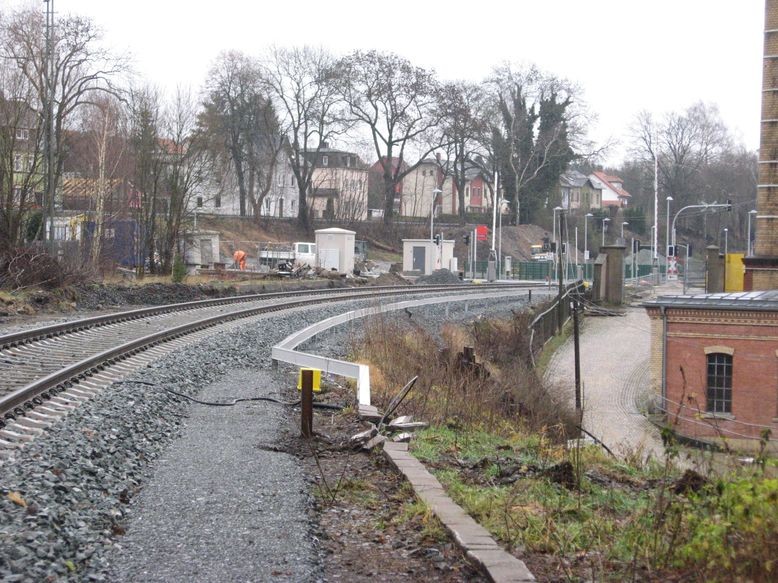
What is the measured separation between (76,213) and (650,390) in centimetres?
2509

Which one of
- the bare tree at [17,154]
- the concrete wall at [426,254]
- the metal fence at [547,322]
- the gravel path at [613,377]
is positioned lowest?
the gravel path at [613,377]

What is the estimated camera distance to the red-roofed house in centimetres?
14762

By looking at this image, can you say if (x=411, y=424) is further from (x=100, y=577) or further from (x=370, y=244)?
(x=370, y=244)

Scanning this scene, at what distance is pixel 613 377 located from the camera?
33375 mm

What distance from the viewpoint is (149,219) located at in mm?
41250

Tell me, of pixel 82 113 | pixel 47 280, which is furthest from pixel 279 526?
pixel 82 113

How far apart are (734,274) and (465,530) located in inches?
2026

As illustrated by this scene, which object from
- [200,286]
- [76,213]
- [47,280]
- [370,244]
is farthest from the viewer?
[370,244]

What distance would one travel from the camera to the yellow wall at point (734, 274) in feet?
176

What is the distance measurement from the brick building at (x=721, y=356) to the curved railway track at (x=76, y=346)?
11.6 meters

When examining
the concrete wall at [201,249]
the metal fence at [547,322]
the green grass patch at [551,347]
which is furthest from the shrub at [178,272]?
the green grass patch at [551,347]

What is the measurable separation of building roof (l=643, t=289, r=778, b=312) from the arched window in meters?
1.45

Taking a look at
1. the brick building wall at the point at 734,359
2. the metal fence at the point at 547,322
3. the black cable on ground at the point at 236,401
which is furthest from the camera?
the metal fence at the point at 547,322

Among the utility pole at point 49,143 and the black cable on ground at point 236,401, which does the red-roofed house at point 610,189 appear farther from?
the black cable on ground at point 236,401
